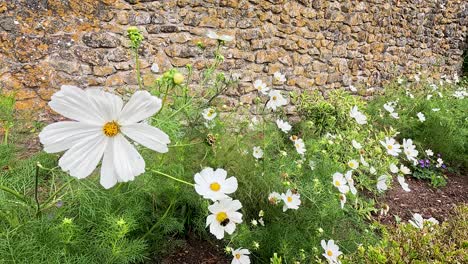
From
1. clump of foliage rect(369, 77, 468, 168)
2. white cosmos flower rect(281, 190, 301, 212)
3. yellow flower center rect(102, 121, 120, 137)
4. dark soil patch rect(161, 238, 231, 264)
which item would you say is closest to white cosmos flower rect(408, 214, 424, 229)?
white cosmos flower rect(281, 190, 301, 212)

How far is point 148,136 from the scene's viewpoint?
4.02ft

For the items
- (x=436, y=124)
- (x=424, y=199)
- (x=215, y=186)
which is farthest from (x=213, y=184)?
(x=436, y=124)

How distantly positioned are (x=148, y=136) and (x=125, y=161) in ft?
0.31

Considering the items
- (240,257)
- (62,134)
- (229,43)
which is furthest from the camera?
(229,43)

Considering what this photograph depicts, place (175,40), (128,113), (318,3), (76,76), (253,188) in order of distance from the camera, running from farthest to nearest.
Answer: (318,3), (175,40), (76,76), (253,188), (128,113)

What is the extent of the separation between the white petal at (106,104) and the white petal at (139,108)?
0.06ft

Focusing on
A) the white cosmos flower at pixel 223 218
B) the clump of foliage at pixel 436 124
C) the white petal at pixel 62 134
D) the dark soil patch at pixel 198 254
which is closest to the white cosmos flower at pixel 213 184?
the white cosmos flower at pixel 223 218

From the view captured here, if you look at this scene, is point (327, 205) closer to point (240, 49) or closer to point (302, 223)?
point (302, 223)

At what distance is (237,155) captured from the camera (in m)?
2.72

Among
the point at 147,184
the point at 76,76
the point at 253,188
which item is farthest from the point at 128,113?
the point at 76,76

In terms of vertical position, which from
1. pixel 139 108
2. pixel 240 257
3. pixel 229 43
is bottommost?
pixel 229 43

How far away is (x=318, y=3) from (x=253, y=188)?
3686mm

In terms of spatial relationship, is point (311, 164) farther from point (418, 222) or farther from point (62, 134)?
point (62, 134)

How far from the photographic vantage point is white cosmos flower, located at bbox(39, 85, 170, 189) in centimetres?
119
